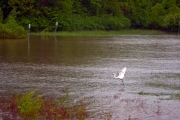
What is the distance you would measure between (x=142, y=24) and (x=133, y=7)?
2.85 m

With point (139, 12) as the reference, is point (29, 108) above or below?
below

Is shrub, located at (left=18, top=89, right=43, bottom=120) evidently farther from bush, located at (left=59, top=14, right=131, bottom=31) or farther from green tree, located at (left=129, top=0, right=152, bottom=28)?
green tree, located at (left=129, top=0, right=152, bottom=28)

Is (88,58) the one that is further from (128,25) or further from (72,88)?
(128,25)

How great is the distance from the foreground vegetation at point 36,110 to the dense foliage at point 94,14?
3292 cm

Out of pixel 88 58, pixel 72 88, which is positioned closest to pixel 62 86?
pixel 72 88

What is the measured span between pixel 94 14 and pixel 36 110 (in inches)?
1970

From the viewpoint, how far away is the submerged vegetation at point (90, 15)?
4780 cm

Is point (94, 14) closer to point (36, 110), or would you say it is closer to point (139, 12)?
point (139, 12)

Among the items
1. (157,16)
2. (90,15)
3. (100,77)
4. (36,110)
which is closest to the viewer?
(36,110)

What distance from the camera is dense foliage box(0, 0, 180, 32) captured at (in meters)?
48.6

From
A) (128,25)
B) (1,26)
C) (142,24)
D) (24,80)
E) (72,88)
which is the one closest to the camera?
(72,88)

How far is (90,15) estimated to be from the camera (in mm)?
58781

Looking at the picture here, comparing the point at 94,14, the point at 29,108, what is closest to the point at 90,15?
the point at 94,14

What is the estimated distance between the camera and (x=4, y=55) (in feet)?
76.6
